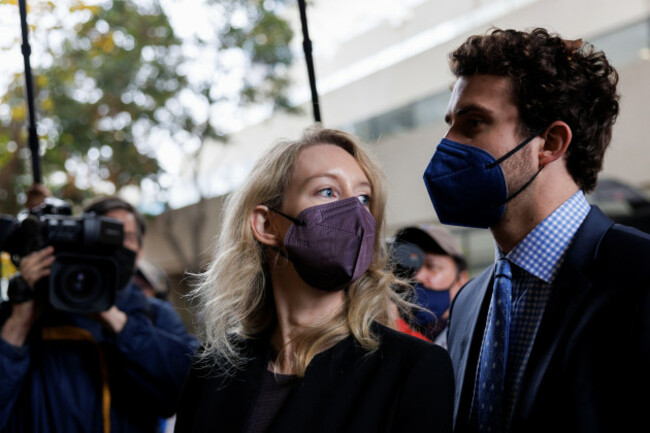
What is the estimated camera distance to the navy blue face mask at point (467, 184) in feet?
5.62

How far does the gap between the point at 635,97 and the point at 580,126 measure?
308 inches

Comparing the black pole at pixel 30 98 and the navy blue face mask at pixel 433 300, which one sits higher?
the black pole at pixel 30 98

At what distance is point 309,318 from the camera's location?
5.97 feet

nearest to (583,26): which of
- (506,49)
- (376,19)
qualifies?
(376,19)

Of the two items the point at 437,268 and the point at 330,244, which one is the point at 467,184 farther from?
the point at 437,268

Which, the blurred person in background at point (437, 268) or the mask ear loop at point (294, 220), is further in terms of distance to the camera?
the blurred person in background at point (437, 268)

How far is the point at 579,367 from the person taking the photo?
1.42 metres

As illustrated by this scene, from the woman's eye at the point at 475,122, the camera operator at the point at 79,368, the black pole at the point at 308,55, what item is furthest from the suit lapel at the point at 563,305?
the camera operator at the point at 79,368

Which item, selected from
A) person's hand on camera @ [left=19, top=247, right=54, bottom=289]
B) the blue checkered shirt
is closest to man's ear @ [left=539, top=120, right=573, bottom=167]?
the blue checkered shirt

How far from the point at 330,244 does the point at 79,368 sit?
1351 mm

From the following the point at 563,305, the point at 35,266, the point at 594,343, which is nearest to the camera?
the point at 594,343

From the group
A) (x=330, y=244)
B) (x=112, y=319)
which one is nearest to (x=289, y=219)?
(x=330, y=244)

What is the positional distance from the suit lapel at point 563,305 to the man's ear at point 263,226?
2.50 ft

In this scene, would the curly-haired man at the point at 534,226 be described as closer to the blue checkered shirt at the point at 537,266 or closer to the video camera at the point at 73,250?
the blue checkered shirt at the point at 537,266
